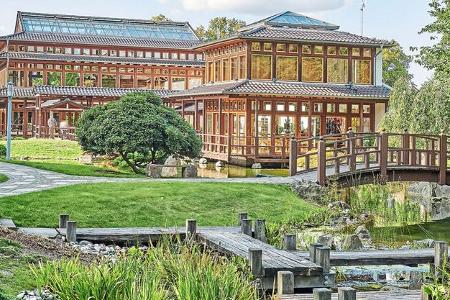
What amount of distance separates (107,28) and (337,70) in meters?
26.1

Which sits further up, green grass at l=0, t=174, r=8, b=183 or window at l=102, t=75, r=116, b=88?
window at l=102, t=75, r=116, b=88

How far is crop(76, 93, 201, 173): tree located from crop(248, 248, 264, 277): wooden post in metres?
15.1

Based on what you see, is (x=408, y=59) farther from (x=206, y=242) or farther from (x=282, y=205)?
(x=206, y=242)

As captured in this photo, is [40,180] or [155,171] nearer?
[40,180]

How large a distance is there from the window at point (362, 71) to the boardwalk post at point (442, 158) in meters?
15.4

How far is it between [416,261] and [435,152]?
12.1 m

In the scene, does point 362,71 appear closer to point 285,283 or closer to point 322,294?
point 285,283

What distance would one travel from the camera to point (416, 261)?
1329cm

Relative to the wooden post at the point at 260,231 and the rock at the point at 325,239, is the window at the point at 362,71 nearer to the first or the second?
the rock at the point at 325,239

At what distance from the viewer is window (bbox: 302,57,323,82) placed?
3856 centimetres

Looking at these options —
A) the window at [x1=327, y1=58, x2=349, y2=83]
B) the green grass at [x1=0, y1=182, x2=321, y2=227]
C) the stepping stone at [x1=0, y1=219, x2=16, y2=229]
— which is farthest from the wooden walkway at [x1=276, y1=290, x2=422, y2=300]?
the window at [x1=327, y1=58, x2=349, y2=83]

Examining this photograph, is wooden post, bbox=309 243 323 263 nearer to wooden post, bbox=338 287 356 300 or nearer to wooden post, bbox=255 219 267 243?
wooden post, bbox=255 219 267 243

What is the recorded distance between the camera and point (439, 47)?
103 ft

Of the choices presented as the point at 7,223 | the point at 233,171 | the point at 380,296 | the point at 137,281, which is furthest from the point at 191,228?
the point at 233,171
